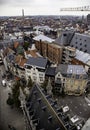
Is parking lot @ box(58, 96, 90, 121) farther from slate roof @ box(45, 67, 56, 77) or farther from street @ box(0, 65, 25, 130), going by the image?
street @ box(0, 65, 25, 130)

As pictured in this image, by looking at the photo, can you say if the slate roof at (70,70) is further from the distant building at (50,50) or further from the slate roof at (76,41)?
the slate roof at (76,41)

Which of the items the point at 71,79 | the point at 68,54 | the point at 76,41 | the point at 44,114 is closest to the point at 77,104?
the point at 71,79

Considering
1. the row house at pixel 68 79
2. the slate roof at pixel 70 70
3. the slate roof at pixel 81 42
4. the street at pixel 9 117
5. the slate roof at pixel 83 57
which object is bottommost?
the street at pixel 9 117

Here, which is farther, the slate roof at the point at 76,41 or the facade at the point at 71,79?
the slate roof at the point at 76,41

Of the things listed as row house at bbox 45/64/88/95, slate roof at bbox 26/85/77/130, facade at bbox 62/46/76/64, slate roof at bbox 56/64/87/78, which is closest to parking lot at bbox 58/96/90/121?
row house at bbox 45/64/88/95

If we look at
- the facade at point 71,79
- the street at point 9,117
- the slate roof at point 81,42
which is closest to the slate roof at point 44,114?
the street at point 9,117

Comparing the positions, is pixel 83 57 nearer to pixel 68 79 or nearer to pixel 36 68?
pixel 68 79

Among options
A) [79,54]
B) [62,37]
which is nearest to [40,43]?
[62,37]
